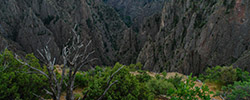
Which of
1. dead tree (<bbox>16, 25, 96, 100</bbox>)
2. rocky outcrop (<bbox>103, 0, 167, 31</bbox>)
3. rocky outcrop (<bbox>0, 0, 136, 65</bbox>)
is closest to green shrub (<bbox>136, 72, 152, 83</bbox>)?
dead tree (<bbox>16, 25, 96, 100</bbox>)

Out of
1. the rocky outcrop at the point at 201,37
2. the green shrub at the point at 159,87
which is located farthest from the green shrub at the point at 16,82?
the rocky outcrop at the point at 201,37

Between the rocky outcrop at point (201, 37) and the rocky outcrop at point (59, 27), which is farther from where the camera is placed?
the rocky outcrop at point (59, 27)

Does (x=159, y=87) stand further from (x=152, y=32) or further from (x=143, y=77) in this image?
(x=152, y=32)

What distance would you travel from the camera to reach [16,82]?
6.52 metres

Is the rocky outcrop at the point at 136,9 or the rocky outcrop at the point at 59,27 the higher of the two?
the rocky outcrop at the point at 136,9

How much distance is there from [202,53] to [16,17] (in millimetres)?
60879

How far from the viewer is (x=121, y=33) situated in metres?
90.1

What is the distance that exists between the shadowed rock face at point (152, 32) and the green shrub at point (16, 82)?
18863mm

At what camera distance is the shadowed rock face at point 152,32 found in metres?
31.1

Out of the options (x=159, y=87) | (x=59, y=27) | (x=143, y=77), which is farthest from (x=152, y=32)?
(x=159, y=87)

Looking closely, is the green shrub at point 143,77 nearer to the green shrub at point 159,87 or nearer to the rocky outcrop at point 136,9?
the green shrub at point 159,87

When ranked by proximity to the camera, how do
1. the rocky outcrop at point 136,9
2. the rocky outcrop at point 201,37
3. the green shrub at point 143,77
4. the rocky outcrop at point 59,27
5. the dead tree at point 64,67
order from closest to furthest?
the dead tree at point 64,67
the green shrub at point 143,77
the rocky outcrop at point 201,37
the rocky outcrop at point 59,27
the rocky outcrop at point 136,9

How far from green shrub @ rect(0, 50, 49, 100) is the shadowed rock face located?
1886 centimetres

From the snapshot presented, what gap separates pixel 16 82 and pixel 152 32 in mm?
64811
